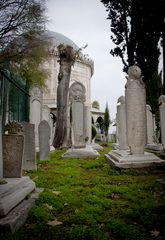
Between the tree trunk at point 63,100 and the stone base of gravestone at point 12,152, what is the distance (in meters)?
10.7

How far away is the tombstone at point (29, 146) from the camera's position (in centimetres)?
808

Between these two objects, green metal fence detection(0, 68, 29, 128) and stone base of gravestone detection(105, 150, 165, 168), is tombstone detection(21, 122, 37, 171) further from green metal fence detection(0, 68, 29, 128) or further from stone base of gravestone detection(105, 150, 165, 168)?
stone base of gravestone detection(105, 150, 165, 168)

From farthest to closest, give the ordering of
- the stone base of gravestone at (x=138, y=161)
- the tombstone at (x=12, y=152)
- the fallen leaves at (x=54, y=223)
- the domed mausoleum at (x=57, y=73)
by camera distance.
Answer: the domed mausoleum at (x=57, y=73) → the stone base of gravestone at (x=138, y=161) → the tombstone at (x=12, y=152) → the fallen leaves at (x=54, y=223)

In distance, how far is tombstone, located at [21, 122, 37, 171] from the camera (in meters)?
8.08

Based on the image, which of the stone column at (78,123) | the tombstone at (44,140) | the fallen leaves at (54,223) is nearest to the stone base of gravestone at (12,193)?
the fallen leaves at (54,223)

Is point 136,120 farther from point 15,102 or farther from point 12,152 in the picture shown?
point 15,102

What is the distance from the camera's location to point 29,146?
8.09 metres

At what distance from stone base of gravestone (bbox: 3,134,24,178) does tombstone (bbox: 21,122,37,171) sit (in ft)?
8.20

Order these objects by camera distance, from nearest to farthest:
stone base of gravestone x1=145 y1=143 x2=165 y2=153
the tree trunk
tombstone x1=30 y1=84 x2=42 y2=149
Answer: stone base of gravestone x1=145 y1=143 x2=165 y2=153
tombstone x1=30 y1=84 x2=42 y2=149
the tree trunk

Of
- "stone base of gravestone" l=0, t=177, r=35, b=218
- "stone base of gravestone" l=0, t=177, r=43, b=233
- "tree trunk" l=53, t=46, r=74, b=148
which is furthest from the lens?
"tree trunk" l=53, t=46, r=74, b=148

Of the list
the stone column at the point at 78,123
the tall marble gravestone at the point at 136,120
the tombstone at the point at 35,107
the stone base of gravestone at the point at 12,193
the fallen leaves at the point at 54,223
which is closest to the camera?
the stone base of gravestone at the point at 12,193

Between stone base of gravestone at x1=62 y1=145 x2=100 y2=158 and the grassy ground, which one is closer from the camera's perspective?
the grassy ground

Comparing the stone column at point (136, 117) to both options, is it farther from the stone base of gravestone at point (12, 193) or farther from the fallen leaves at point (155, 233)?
the fallen leaves at point (155, 233)

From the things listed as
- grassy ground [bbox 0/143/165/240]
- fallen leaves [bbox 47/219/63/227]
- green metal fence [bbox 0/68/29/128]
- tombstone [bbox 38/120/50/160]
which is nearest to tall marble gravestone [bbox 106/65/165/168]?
grassy ground [bbox 0/143/165/240]
